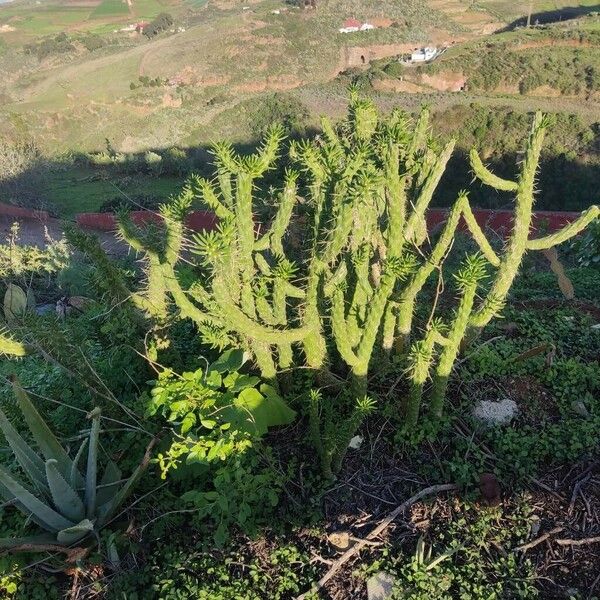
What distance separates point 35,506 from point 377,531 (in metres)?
1.74

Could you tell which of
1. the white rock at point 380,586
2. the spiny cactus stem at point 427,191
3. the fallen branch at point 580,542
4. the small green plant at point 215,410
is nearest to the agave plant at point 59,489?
the small green plant at point 215,410

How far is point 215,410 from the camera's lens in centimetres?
262

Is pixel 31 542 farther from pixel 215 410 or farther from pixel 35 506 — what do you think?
pixel 215 410

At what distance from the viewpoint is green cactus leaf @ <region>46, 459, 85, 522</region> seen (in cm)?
237

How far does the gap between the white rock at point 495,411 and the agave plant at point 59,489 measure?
2062 millimetres

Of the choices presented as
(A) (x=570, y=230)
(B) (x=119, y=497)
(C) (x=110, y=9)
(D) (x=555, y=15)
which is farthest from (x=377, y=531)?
(C) (x=110, y=9)

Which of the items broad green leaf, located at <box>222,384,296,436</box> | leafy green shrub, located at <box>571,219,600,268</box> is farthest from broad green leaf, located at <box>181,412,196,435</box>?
leafy green shrub, located at <box>571,219,600,268</box>

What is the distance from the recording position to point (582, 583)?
2.33m

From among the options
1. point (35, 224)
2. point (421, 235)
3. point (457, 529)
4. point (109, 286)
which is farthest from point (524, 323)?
point (35, 224)

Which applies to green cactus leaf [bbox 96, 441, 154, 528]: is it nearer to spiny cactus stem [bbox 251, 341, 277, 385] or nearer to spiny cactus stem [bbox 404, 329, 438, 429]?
spiny cactus stem [bbox 251, 341, 277, 385]

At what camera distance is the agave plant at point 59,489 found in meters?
2.41

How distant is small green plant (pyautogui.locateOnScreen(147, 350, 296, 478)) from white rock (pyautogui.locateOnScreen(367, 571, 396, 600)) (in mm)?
906

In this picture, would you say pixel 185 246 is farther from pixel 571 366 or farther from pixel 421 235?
pixel 571 366

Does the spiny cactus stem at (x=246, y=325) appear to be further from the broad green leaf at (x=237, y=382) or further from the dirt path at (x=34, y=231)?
the dirt path at (x=34, y=231)
